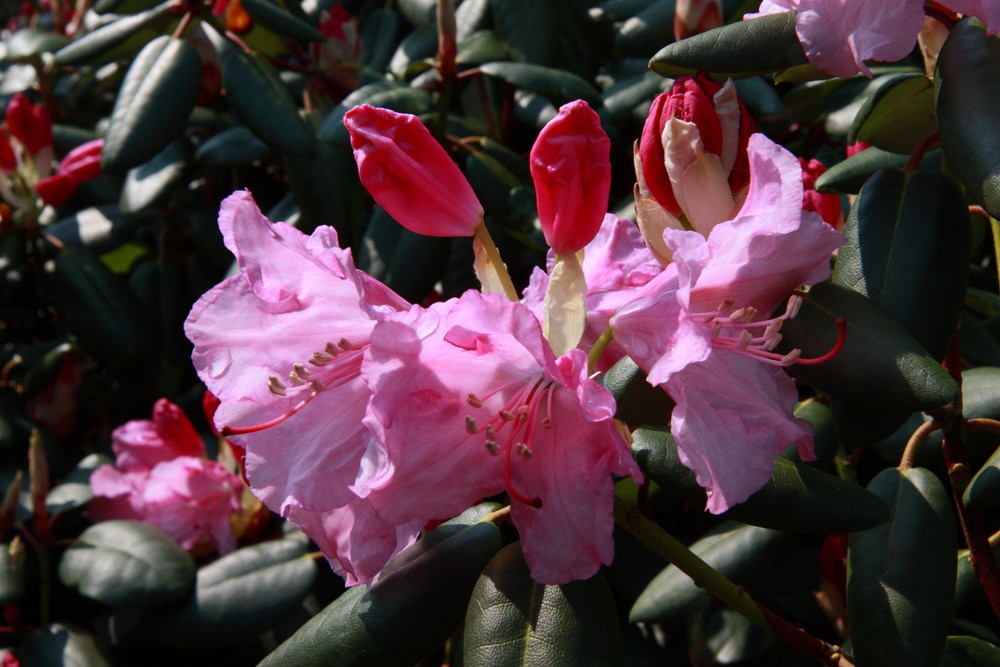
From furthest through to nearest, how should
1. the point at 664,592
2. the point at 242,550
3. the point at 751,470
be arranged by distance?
the point at 242,550, the point at 664,592, the point at 751,470

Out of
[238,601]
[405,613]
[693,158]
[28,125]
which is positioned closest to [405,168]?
[693,158]

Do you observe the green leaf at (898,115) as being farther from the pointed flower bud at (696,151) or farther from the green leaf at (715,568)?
the green leaf at (715,568)

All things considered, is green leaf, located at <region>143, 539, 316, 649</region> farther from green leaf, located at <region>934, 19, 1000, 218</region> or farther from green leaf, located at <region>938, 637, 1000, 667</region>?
green leaf, located at <region>934, 19, 1000, 218</region>

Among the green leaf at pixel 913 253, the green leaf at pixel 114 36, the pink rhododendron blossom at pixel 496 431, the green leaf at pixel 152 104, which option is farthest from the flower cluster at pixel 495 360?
the green leaf at pixel 114 36

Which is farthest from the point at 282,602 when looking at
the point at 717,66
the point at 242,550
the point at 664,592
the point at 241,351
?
the point at 717,66

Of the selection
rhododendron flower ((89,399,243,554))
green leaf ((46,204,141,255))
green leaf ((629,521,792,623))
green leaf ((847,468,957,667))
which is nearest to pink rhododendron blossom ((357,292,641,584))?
green leaf ((847,468,957,667))

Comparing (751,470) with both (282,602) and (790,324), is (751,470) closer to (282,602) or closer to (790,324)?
(790,324)
